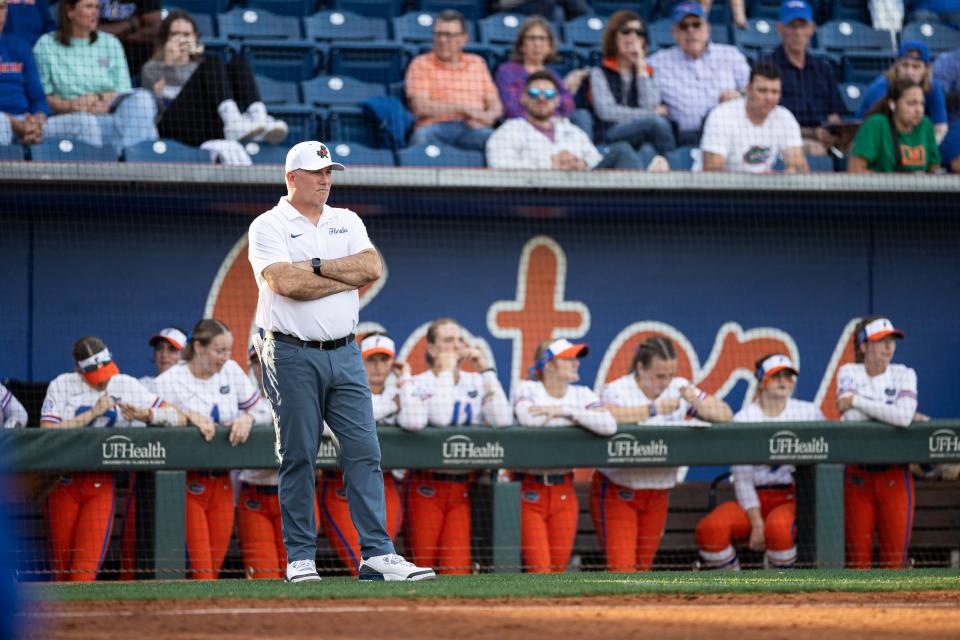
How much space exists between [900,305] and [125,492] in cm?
529

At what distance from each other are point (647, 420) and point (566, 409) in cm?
49

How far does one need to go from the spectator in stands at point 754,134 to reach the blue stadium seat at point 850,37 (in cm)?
222

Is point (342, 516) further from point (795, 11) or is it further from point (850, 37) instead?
point (850, 37)

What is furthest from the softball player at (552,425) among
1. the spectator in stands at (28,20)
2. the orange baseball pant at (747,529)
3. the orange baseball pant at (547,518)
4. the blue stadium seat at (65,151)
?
the spectator in stands at (28,20)

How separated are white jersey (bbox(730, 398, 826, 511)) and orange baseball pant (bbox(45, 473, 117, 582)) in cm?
339

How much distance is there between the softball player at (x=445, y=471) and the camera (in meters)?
7.47

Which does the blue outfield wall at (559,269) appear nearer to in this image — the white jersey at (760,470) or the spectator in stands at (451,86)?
the spectator in stands at (451,86)

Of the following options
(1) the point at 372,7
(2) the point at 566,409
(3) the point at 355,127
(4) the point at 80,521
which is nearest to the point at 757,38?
(1) the point at 372,7

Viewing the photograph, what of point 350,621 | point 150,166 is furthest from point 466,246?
point 350,621

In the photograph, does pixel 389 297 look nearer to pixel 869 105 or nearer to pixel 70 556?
pixel 70 556

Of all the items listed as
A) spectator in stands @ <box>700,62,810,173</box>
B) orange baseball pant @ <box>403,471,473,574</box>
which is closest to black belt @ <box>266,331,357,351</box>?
orange baseball pant @ <box>403,471,473,574</box>

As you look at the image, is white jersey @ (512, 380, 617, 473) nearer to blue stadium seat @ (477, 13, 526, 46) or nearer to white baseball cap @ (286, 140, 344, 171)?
white baseball cap @ (286, 140, 344, 171)

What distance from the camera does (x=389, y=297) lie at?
9219 mm

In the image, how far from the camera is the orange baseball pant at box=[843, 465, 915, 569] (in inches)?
307
